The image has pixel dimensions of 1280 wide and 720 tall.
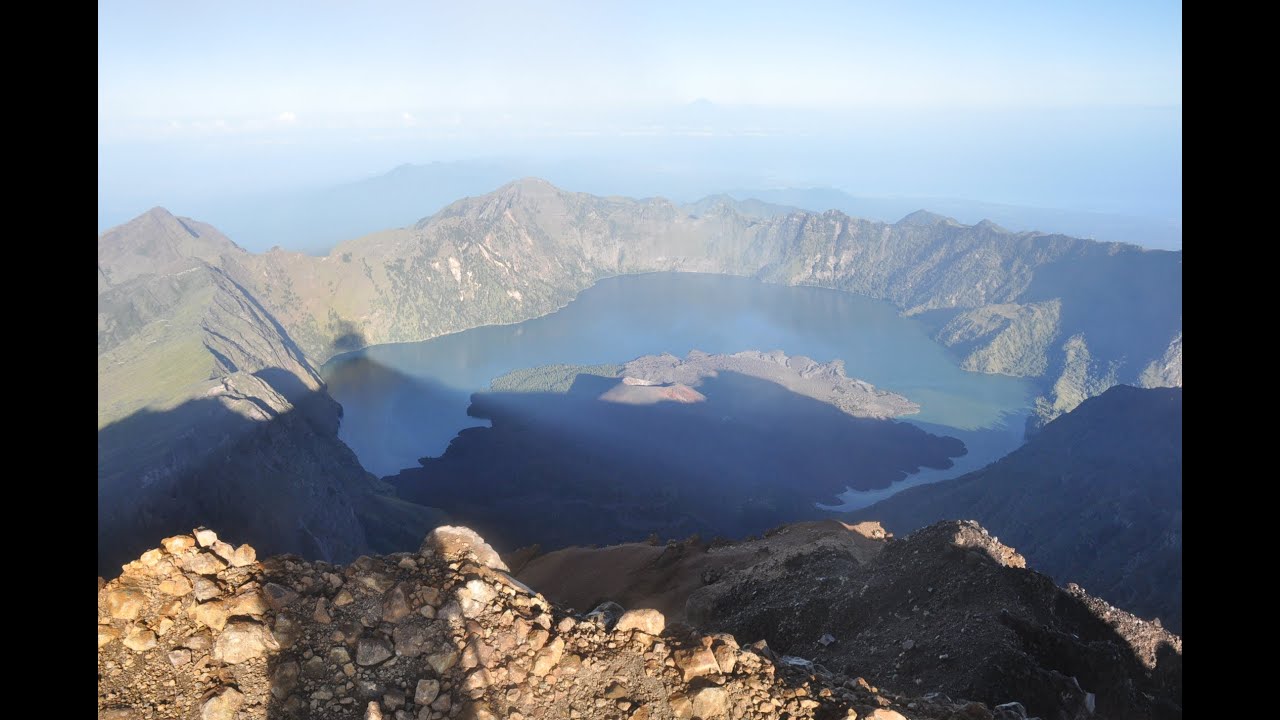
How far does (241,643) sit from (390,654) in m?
1.39

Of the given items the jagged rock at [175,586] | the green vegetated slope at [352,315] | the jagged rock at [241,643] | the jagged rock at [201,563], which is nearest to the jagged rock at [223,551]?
the jagged rock at [201,563]

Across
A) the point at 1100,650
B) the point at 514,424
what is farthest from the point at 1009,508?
the point at 514,424

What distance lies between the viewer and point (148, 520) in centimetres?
5047

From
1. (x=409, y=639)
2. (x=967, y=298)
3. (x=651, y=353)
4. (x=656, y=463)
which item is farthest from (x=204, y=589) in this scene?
(x=967, y=298)

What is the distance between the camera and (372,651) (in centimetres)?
715

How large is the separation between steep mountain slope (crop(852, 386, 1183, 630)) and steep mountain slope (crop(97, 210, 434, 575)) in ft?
167

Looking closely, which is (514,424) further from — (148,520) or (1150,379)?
(1150,379)

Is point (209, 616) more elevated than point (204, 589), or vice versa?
point (204, 589)

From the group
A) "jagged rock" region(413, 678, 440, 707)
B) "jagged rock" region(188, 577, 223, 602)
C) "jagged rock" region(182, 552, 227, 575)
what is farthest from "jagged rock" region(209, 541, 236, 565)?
"jagged rock" region(413, 678, 440, 707)

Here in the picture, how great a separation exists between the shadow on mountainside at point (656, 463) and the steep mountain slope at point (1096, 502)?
15612 millimetres

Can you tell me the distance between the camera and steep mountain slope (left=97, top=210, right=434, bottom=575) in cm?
5316

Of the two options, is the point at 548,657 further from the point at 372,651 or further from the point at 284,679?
the point at 284,679

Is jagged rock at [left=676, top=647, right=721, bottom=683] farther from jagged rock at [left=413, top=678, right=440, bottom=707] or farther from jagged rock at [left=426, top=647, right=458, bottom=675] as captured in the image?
jagged rock at [left=413, top=678, right=440, bottom=707]

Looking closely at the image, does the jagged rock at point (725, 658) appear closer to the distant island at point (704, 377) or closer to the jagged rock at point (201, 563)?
the jagged rock at point (201, 563)
